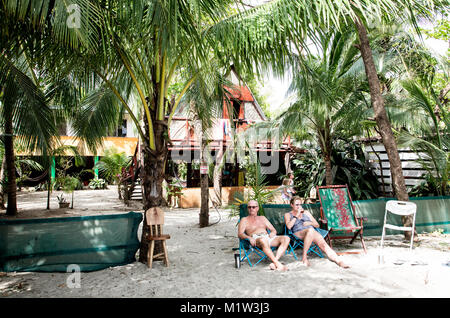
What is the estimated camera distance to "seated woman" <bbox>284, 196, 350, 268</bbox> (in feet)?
15.8

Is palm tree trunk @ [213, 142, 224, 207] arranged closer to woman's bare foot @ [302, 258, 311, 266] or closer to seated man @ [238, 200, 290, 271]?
seated man @ [238, 200, 290, 271]

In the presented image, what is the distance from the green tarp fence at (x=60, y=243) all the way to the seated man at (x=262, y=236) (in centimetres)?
199

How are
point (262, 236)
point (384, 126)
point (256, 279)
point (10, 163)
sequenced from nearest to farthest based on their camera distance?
point (256, 279), point (262, 236), point (384, 126), point (10, 163)

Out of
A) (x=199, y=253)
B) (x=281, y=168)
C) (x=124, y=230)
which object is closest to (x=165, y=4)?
(x=124, y=230)

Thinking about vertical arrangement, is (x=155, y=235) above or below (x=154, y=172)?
below

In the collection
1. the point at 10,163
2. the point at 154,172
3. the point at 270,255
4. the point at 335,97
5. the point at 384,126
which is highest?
the point at 335,97

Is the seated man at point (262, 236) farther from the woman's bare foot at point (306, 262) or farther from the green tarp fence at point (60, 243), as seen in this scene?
the green tarp fence at point (60, 243)

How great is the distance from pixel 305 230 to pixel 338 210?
1230mm

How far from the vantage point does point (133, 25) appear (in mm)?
3646

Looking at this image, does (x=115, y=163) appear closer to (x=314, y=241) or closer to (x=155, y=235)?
(x=155, y=235)

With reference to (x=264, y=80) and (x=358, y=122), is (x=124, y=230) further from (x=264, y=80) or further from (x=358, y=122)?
(x=358, y=122)

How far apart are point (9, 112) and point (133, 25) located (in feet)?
7.97

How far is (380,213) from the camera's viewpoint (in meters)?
6.48

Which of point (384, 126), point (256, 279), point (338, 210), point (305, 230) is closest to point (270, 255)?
point (256, 279)
